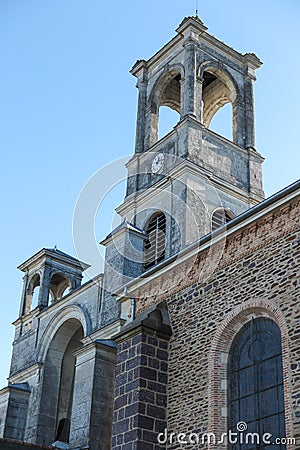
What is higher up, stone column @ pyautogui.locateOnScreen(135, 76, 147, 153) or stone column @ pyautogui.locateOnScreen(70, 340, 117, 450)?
stone column @ pyautogui.locateOnScreen(135, 76, 147, 153)

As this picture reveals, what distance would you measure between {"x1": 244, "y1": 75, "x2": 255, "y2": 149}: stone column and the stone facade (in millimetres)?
38

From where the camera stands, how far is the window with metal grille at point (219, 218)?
741 inches

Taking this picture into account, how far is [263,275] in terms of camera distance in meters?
10.3

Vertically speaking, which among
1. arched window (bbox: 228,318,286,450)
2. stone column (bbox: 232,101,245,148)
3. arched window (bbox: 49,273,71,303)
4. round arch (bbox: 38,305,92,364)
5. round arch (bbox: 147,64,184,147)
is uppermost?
round arch (bbox: 147,64,184,147)

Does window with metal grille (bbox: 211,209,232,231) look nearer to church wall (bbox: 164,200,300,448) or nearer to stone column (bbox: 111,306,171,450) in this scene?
church wall (bbox: 164,200,300,448)

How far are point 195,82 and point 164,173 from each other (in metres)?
3.05

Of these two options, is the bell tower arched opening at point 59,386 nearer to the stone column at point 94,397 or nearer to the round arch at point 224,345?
the stone column at point 94,397

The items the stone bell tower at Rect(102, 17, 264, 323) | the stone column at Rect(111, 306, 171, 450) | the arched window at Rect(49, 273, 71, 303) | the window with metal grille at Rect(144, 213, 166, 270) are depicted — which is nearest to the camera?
the stone column at Rect(111, 306, 171, 450)

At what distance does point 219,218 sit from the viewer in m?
19.0

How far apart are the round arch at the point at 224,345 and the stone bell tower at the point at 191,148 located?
6.88 meters

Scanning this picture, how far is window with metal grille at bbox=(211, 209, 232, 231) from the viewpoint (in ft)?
61.8

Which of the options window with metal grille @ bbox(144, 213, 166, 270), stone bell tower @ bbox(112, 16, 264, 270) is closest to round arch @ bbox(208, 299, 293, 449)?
stone bell tower @ bbox(112, 16, 264, 270)

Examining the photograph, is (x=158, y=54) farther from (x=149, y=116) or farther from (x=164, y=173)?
(x=164, y=173)

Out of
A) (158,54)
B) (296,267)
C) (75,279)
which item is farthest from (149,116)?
(296,267)
